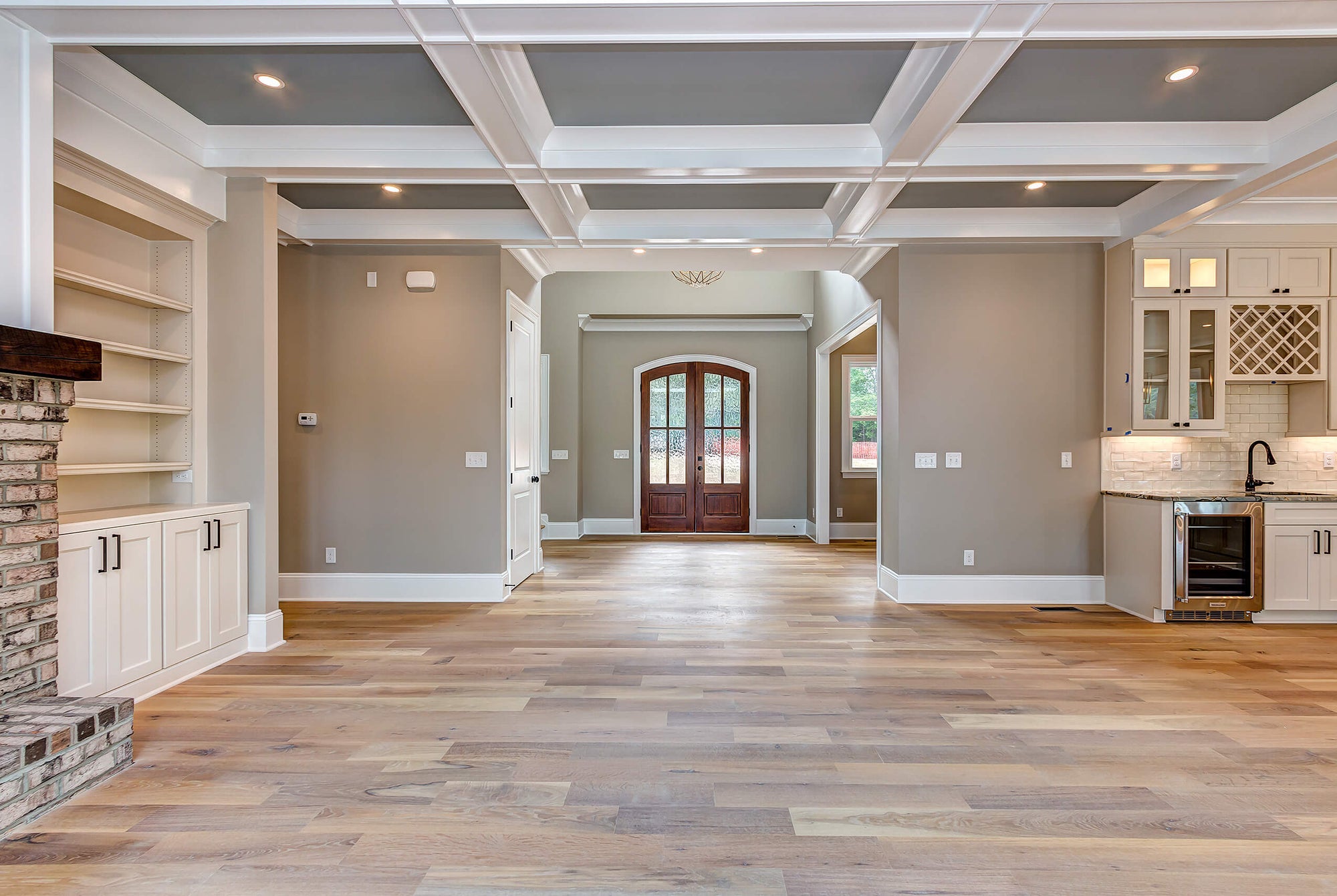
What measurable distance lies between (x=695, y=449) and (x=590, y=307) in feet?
7.54

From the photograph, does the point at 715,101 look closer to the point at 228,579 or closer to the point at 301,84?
the point at 301,84

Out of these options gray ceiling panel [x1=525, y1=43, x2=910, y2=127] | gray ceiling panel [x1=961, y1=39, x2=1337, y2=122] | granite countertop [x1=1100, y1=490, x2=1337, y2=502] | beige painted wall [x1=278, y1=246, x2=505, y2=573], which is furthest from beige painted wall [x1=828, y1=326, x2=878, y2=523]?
gray ceiling panel [x1=525, y1=43, x2=910, y2=127]

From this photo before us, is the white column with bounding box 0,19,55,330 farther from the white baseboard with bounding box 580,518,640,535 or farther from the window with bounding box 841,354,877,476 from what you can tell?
the window with bounding box 841,354,877,476

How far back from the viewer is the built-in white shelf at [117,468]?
323cm

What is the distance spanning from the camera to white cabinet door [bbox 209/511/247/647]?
149 inches

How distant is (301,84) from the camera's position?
3434mm

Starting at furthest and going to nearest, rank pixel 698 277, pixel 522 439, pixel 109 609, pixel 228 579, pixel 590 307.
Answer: pixel 590 307
pixel 698 277
pixel 522 439
pixel 228 579
pixel 109 609

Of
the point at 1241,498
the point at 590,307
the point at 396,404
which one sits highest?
the point at 590,307

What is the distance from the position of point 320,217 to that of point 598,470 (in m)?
5.13

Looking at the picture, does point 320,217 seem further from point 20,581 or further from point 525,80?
point 20,581

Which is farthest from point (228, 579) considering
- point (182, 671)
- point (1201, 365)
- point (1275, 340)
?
point (1275, 340)

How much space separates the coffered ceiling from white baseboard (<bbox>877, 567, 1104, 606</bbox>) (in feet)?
8.24

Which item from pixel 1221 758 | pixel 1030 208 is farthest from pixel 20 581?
pixel 1030 208

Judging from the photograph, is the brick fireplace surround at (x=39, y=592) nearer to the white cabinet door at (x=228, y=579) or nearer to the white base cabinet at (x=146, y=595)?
the white base cabinet at (x=146, y=595)
